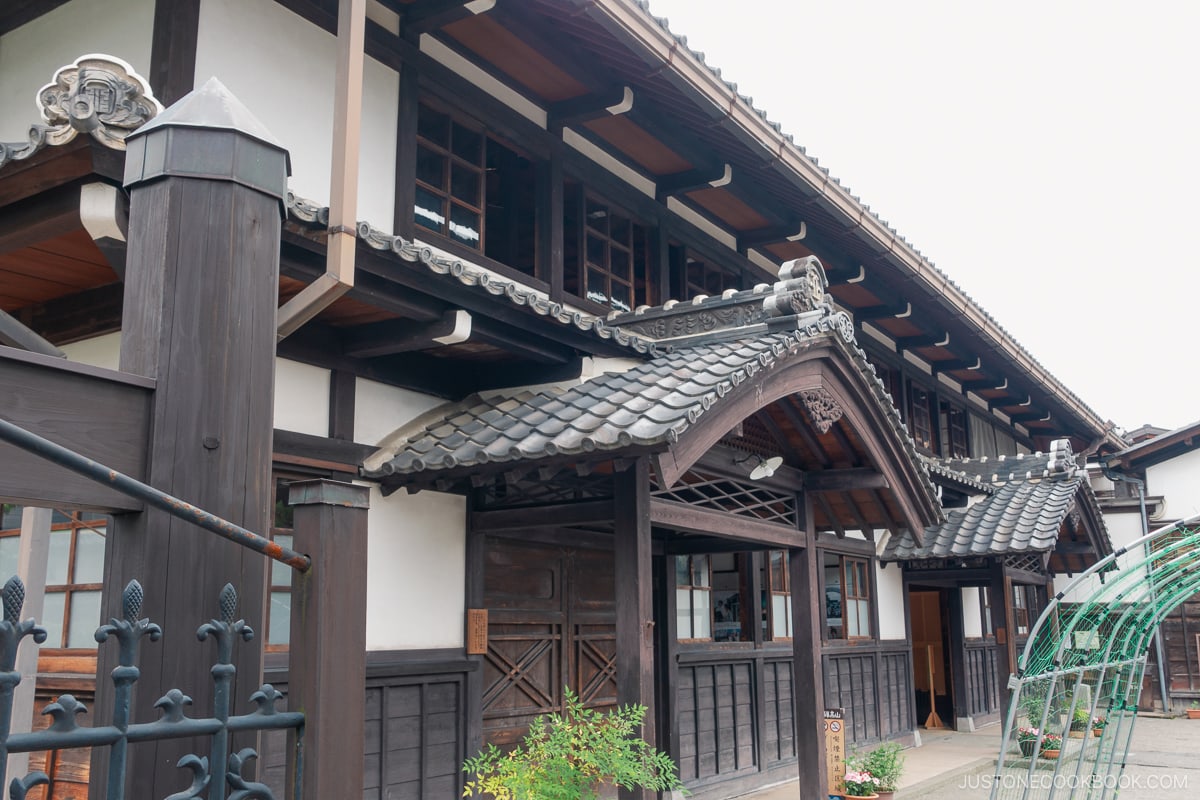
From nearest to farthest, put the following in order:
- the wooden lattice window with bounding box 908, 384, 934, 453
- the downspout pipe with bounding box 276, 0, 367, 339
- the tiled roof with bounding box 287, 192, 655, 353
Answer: the downspout pipe with bounding box 276, 0, 367, 339, the tiled roof with bounding box 287, 192, 655, 353, the wooden lattice window with bounding box 908, 384, 934, 453

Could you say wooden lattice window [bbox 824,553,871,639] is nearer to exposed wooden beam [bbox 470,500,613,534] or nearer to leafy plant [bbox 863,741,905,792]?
leafy plant [bbox 863,741,905,792]

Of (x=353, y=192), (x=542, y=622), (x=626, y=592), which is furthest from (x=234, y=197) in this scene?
(x=542, y=622)

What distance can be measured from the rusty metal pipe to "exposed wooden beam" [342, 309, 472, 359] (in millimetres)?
3766

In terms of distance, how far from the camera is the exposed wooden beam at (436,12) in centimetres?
667

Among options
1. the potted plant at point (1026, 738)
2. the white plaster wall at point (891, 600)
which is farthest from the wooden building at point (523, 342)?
the white plaster wall at point (891, 600)

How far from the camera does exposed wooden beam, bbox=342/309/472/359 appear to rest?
5.88m

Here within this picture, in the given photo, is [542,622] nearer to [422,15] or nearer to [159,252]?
[422,15]

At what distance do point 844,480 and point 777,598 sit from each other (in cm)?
377

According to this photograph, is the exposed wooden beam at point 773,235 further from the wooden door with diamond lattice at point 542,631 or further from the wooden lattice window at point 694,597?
the wooden door with diamond lattice at point 542,631

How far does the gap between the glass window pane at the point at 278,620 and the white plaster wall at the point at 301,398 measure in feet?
3.20

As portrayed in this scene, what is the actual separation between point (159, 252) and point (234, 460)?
1.65 ft

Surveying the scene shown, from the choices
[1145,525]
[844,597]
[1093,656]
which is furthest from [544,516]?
[1145,525]

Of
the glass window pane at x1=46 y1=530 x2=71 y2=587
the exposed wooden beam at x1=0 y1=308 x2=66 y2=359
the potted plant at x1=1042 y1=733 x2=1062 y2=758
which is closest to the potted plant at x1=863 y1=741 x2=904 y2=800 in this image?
the potted plant at x1=1042 y1=733 x2=1062 y2=758

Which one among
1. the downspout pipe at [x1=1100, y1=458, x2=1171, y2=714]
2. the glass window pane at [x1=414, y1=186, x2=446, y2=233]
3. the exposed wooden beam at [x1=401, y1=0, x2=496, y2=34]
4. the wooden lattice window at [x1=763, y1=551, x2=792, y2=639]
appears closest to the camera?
the exposed wooden beam at [x1=401, y1=0, x2=496, y2=34]
